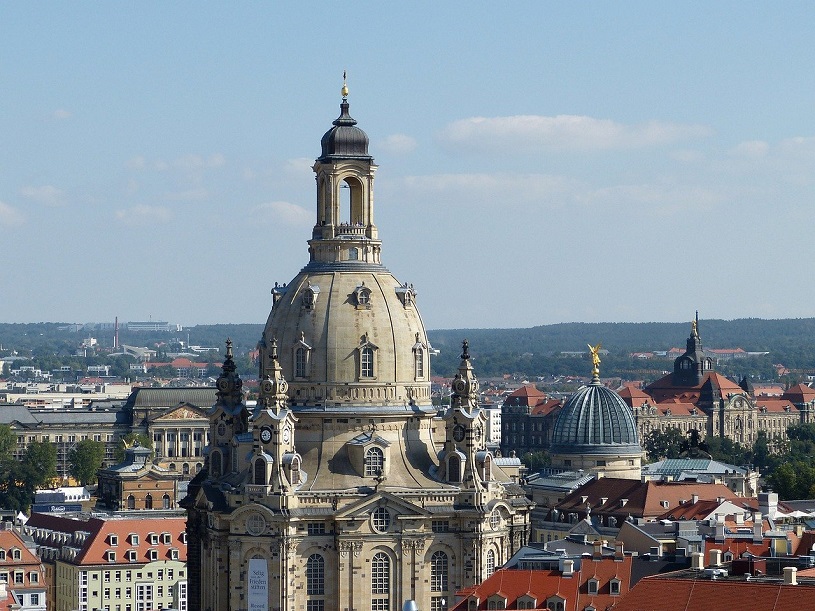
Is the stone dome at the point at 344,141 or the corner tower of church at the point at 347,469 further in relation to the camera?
the stone dome at the point at 344,141

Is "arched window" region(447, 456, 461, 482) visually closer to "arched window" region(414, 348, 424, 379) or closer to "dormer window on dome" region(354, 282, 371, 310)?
"arched window" region(414, 348, 424, 379)

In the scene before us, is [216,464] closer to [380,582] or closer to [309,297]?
[309,297]

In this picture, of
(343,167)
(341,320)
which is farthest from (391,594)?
(343,167)

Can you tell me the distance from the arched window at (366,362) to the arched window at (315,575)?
947 cm

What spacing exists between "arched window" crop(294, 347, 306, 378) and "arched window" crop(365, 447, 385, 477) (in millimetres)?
5211

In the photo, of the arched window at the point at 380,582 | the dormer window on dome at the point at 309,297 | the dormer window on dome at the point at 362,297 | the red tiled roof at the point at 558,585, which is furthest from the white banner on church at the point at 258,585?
the red tiled roof at the point at 558,585

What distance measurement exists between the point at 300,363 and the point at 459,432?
8516 millimetres

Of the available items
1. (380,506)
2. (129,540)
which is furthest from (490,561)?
(129,540)

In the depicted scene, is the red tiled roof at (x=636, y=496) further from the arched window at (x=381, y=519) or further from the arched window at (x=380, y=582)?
the arched window at (x=381, y=519)

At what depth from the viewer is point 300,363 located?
137 meters

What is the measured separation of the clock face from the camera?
448ft

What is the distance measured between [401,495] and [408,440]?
4.02 meters

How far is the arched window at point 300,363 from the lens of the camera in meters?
137

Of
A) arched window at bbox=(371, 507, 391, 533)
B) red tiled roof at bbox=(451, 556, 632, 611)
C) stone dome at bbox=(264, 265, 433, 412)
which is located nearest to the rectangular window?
arched window at bbox=(371, 507, 391, 533)
